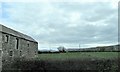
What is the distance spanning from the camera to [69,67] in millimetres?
19469

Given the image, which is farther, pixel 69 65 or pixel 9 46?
pixel 9 46

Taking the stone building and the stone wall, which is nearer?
the stone building

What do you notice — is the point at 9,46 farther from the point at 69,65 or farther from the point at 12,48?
the point at 69,65

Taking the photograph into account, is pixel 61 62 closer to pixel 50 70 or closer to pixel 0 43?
pixel 50 70

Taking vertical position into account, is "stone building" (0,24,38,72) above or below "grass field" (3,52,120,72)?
above

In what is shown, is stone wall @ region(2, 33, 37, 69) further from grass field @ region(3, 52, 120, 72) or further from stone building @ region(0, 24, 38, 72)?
grass field @ region(3, 52, 120, 72)

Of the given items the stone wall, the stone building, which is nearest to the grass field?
the stone building

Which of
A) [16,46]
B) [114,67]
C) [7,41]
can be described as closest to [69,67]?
[114,67]

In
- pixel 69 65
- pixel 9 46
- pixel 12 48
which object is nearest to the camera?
pixel 69 65

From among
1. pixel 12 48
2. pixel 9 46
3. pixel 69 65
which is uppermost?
pixel 9 46

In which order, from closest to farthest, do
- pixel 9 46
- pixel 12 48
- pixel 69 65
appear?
pixel 69 65 → pixel 9 46 → pixel 12 48

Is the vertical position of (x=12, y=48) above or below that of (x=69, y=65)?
above

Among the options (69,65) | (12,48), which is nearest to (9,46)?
(12,48)

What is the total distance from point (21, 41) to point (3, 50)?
9628 mm
